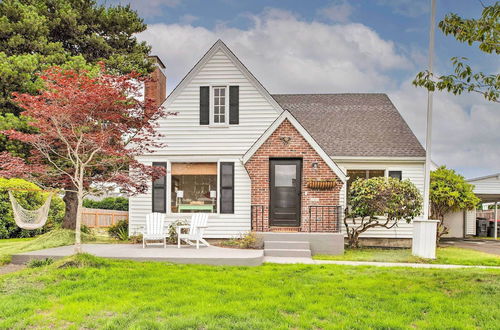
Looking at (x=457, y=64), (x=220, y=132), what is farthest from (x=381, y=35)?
(x=457, y=64)

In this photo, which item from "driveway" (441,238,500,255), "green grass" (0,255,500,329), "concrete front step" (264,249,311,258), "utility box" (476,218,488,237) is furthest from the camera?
"utility box" (476,218,488,237)

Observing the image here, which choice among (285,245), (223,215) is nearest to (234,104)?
(223,215)

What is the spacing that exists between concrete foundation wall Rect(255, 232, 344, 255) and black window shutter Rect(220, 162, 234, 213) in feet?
5.79

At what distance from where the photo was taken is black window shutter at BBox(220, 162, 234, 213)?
12.0 meters

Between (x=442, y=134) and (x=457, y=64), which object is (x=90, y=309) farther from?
(x=442, y=134)

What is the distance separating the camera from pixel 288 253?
10.1 metres

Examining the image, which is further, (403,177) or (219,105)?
(403,177)

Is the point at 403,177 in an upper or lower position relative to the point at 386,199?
upper

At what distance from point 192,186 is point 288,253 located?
4.08 metres

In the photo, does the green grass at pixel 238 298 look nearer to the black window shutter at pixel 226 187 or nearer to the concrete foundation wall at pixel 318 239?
the concrete foundation wall at pixel 318 239

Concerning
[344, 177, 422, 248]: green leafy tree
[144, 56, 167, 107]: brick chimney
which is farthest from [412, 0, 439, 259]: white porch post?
[144, 56, 167, 107]: brick chimney

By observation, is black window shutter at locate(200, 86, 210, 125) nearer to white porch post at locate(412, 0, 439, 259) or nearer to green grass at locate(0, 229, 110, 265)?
green grass at locate(0, 229, 110, 265)

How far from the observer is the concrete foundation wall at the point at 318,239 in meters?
10.7

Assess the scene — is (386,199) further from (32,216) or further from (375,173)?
(32,216)
